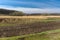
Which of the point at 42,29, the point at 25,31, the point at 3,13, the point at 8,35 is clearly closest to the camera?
the point at 8,35

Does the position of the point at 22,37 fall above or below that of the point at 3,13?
below

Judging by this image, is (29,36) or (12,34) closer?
(29,36)

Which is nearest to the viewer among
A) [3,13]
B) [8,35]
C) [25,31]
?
[8,35]

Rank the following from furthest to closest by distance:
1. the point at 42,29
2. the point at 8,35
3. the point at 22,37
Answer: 1. the point at 42,29
2. the point at 8,35
3. the point at 22,37

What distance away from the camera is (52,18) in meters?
15.2

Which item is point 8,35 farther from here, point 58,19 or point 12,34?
point 58,19

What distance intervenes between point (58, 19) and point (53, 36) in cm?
560

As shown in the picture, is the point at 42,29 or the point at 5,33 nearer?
the point at 5,33

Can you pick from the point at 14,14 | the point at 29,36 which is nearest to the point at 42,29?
the point at 29,36

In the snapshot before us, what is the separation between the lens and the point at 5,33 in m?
9.41

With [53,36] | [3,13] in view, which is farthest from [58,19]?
[53,36]

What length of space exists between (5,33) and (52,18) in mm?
6738

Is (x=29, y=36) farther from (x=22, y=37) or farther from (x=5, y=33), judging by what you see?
(x=5, y=33)

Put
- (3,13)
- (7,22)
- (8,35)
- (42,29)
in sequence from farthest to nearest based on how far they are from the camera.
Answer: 1. (3,13)
2. (7,22)
3. (42,29)
4. (8,35)
